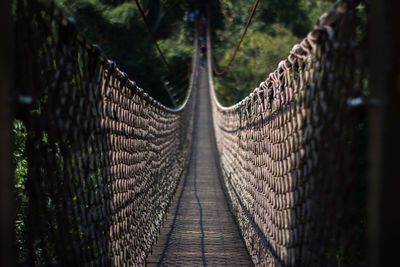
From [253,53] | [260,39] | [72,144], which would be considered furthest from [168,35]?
[72,144]

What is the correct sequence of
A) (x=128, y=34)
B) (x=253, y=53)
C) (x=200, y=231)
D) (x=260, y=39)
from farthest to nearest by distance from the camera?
1. (x=128, y=34)
2. (x=253, y=53)
3. (x=260, y=39)
4. (x=200, y=231)

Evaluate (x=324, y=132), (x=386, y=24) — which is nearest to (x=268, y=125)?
(x=324, y=132)

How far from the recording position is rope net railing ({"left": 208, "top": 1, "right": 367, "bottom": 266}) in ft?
2.94

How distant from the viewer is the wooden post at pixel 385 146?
2.35 feet

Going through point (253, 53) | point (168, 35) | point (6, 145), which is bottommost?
point (6, 145)

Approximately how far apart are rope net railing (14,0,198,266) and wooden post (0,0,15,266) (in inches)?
3.1

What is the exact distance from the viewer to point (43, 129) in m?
1.00

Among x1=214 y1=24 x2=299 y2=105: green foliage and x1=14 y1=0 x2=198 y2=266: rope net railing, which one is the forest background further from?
x1=14 y1=0 x2=198 y2=266: rope net railing

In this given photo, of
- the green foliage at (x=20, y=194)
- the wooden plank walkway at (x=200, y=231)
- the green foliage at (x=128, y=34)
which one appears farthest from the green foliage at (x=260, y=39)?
the green foliage at (x=20, y=194)

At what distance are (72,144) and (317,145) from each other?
21.4 inches

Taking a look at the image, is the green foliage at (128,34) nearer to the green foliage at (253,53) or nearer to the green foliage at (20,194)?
the green foliage at (253,53)

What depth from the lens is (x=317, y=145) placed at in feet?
3.46

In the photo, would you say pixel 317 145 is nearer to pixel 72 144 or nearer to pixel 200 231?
pixel 72 144

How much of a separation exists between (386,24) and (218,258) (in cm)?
192
